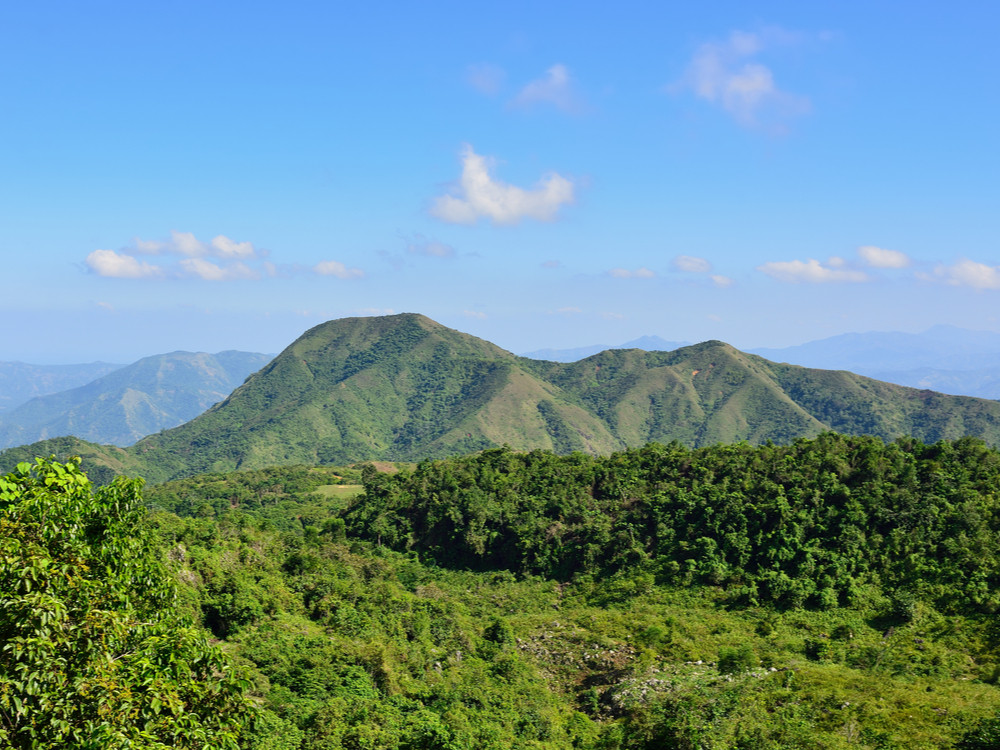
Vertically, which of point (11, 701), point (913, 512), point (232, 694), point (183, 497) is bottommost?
point (183, 497)

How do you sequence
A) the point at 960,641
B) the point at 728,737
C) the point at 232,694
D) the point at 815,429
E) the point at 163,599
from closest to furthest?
the point at 232,694, the point at 163,599, the point at 728,737, the point at 960,641, the point at 815,429

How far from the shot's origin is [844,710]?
2645 centimetres

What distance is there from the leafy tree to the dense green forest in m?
0.06

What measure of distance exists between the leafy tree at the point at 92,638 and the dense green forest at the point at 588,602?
2.3 inches

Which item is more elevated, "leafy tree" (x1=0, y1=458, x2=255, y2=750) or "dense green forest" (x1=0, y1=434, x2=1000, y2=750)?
"leafy tree" (x1=0, y1=458, x2=255, y2=750)

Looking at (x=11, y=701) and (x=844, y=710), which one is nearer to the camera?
(x=11, y=701)

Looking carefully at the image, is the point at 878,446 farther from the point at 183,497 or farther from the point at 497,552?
the point at 183,497

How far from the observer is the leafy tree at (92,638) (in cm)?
715

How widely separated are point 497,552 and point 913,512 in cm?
3310

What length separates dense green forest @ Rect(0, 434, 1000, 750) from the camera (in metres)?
10.8

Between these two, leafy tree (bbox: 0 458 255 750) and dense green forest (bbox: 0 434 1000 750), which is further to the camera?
dense green forest (bbox: 0 434 1000 750)

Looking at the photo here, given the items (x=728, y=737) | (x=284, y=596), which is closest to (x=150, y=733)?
(x=728, y=737)

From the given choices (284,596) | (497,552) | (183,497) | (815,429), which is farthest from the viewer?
(815,429)

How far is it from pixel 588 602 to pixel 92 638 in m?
43.0
